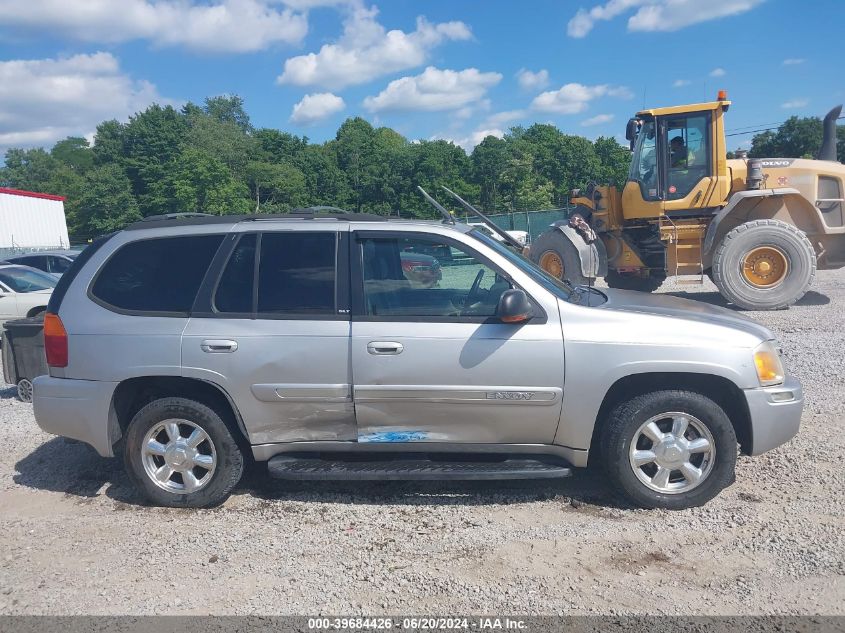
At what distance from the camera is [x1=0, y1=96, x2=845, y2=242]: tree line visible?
46.7 metres

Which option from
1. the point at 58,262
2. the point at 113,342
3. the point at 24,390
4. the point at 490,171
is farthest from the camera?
the point at 490,171

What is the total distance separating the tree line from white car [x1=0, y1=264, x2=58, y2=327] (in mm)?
30003

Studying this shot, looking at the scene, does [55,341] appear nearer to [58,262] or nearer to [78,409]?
[78,409]

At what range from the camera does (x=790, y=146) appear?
2056 inches

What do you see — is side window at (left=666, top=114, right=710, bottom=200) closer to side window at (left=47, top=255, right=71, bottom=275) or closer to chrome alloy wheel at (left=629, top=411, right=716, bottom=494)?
chrome alloy wheel at (left=629, top=411, right=716, bottom=494)

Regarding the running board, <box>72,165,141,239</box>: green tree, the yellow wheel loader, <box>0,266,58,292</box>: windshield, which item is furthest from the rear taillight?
<box>72,165,141,239</box>: green tree

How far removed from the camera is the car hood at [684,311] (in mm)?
4336

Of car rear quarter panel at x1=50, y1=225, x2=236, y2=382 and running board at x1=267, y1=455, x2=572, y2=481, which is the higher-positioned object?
car rear quarter panel at x1=50, y1=225, x2=236, y2=382

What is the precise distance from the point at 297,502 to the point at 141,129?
68420mm

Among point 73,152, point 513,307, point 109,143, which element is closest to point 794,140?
point 513,307

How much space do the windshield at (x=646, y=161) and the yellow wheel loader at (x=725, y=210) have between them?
0.02 metres

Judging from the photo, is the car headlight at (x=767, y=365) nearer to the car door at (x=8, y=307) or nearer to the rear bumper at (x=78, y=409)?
the rear bumper at (x=78, y=409)

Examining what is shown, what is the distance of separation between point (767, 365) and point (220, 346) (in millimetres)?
3425

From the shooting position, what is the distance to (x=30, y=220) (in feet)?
138
